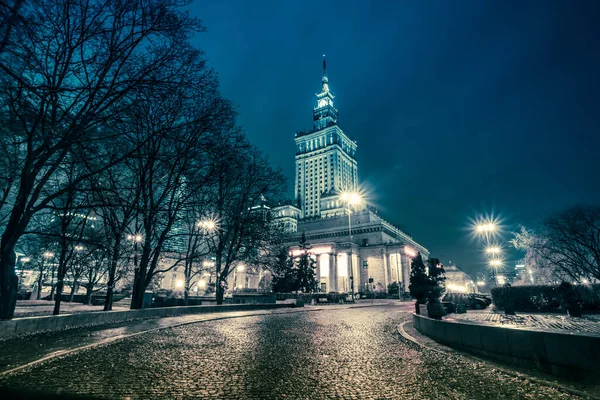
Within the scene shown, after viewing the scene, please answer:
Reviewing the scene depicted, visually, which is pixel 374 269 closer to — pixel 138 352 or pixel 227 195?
pixel 227 195

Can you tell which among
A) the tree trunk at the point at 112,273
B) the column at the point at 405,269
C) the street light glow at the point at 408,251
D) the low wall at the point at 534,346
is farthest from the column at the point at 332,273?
the low wall at the point at 534,346

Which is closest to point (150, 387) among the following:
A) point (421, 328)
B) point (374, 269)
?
point (421, 328)

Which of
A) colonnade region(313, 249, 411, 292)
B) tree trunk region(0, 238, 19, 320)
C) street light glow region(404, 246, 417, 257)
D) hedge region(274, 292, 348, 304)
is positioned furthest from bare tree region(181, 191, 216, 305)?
street light glow region(404, 246, 417, 257)

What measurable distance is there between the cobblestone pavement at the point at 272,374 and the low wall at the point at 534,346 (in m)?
0.62

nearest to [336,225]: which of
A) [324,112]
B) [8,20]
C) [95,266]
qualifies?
[324,112]

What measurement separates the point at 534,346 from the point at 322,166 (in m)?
131

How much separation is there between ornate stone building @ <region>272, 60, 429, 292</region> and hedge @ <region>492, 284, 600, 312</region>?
3592cm

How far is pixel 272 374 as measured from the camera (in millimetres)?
5082

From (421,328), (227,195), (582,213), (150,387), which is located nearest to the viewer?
(150,387)

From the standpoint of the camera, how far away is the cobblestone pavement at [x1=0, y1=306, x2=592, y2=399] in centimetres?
414

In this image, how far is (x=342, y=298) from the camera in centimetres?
4266

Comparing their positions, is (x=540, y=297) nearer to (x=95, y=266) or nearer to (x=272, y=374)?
(x=272, y=374)

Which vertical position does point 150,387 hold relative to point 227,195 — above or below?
below

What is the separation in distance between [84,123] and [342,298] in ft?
131
